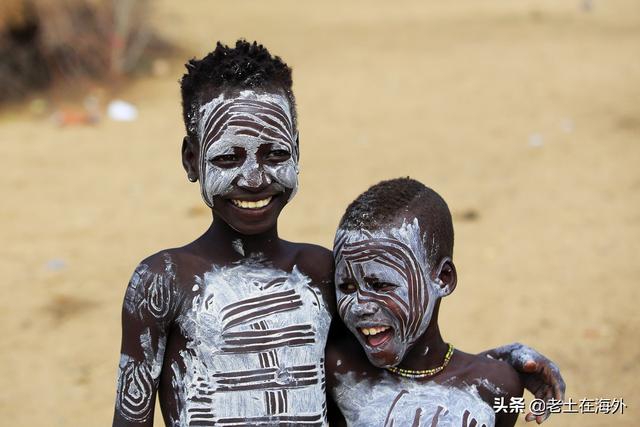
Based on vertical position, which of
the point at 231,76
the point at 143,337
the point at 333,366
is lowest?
the point at 333,366

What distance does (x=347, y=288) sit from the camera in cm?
279

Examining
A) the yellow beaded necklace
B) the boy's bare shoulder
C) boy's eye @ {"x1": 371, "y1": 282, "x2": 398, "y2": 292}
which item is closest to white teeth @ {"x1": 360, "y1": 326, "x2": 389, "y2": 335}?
boy's eye @ {"x1": 371, "y1": 282, "x2": 398, "y2": 292}

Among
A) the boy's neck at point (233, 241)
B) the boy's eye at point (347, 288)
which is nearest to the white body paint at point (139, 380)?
the boy's neck at point (233, 241)

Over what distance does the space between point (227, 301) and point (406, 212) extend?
0.61 meters

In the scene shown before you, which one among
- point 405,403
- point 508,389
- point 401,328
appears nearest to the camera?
point 401,328

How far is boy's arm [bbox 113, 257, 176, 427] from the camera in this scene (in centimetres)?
265

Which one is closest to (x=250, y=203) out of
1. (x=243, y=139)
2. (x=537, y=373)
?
(x=243, y=139)

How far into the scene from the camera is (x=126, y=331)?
2.67 meters

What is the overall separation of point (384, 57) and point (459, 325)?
9098mm

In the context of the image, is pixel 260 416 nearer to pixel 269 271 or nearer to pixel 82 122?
pixel 269 271

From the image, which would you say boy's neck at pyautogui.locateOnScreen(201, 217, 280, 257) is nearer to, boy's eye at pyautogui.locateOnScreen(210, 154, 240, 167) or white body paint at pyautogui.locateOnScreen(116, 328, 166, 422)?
boy's eye at pyautogui.locateOnScreen(210, 154, 240, 167)

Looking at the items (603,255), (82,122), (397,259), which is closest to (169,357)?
(397,259)

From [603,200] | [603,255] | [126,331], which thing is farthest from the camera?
[603,200]

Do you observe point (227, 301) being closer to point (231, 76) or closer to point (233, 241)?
point (233, 241)
